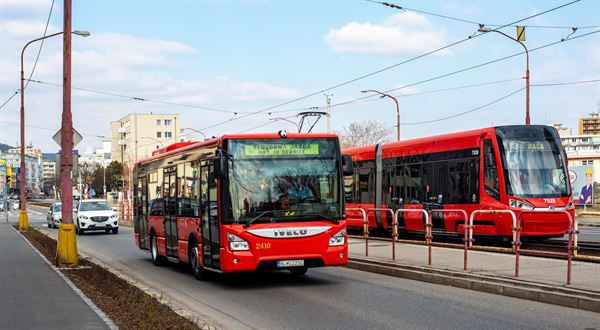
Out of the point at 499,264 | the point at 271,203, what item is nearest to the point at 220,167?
the point at 271,203

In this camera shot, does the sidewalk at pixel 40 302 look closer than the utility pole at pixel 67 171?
Yes

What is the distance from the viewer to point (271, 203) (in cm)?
1367

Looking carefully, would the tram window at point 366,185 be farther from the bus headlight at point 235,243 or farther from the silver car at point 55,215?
the silver car at point 55,215

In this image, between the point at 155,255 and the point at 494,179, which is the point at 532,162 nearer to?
the point at 494,179

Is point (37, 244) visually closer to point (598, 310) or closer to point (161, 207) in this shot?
point (161, 207)

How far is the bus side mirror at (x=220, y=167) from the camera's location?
13375 millimetres

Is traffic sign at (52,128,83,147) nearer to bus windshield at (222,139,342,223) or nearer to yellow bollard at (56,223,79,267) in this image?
yellow bollard at (56,223,79,267)

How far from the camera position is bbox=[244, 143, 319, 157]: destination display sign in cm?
1397

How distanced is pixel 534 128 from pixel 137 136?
126 metres

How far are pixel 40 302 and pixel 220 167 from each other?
12.0 feet

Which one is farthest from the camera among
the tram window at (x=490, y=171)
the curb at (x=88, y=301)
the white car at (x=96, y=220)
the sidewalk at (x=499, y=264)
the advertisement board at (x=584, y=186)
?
the advertisement board at (x=584, y=186)

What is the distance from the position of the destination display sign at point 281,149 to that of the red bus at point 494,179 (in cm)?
763

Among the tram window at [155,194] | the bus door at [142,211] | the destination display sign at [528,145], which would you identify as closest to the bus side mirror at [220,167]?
the tram window at [155,194]

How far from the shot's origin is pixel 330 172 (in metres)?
14.2
